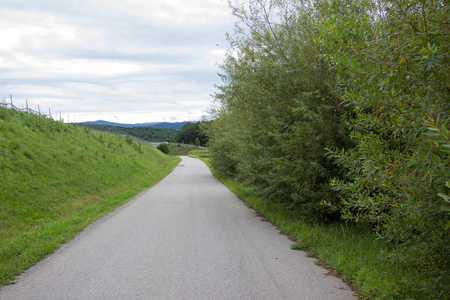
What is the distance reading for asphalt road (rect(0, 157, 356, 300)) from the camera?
430 cm

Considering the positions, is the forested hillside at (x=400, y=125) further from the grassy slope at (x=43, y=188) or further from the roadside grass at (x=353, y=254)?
the grassy slope at (x=43, y=188)

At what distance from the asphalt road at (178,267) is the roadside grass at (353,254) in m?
0.22

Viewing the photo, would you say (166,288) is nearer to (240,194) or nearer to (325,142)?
(325,142)

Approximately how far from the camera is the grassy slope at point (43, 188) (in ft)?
22.6

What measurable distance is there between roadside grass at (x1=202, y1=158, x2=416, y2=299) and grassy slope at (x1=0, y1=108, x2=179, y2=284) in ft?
16.3

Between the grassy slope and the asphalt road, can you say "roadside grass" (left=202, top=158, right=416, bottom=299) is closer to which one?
the asphalt road

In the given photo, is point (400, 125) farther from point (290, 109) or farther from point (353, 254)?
point (290, 109)

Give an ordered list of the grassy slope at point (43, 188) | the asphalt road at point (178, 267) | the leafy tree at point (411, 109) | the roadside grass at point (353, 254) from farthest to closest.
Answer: the grassy slope at point (43, 188)
the asphalt road at point (178, 267)
the roadside grass at point (353, 254)
the leafy tree at point (411, 109)

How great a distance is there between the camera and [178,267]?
530 cm

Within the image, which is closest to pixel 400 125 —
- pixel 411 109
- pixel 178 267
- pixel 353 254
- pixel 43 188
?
pixel 411 109

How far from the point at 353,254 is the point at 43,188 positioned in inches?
431

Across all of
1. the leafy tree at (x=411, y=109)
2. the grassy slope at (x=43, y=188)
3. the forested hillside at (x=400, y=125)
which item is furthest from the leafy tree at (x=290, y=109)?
the grassy slope at (x=43, y=188)

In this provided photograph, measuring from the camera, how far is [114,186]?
18.2 meters

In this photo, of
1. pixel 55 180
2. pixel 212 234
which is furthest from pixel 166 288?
pixel 55 180
